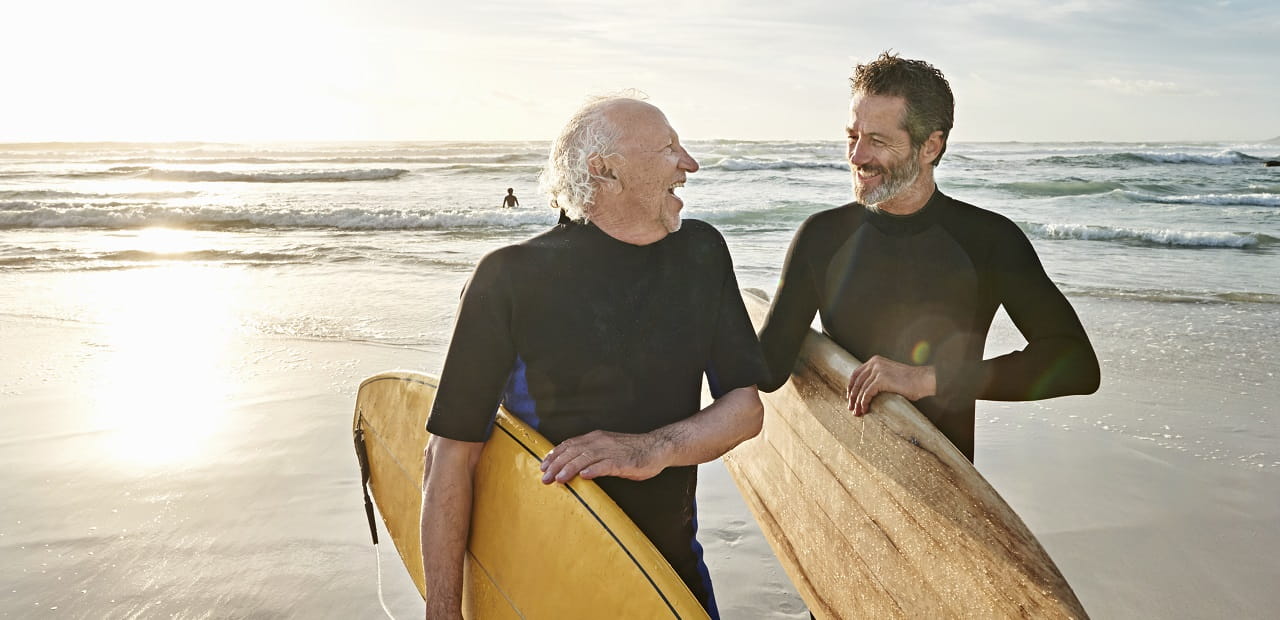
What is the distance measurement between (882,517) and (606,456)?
90cm

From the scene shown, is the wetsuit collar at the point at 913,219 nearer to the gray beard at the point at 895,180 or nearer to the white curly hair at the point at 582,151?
the gray beard at the point at 895,180

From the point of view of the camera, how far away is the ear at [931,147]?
219cm

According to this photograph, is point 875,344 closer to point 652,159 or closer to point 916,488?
point 916,488

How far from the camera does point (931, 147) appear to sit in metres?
2.21

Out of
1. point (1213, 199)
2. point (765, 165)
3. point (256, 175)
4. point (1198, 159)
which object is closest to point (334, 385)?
point (1213, 199)

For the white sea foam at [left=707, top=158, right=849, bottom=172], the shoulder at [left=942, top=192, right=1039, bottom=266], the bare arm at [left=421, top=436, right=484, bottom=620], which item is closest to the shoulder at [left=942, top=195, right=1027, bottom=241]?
the shoulder at [left=942, top=192, right=1039, bottom=266]

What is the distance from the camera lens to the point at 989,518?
1843mm

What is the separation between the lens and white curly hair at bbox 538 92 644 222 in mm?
1639

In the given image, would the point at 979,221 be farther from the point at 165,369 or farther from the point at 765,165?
the point at 765,165

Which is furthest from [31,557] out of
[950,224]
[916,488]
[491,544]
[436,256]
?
[436,256]

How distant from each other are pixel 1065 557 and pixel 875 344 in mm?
1857

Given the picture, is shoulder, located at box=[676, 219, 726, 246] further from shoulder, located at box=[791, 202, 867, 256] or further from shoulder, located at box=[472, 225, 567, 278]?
shoulder, located at box=[791, 202, 867, 256]

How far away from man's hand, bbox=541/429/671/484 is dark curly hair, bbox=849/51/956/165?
1.10 metres

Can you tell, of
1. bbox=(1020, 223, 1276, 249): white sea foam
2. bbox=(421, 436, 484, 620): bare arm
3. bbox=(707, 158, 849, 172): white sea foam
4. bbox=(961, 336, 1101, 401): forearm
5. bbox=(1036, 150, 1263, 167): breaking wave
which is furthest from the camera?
bbox=(1036, 150, 1263, 167): breaking wave
